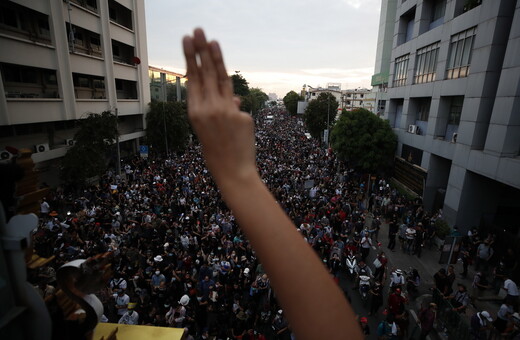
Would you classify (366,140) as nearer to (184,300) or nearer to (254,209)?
(184,300)

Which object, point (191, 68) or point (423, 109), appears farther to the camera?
point (423, 109)

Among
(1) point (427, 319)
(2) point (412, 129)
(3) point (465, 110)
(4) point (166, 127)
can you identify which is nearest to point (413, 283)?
(1) point (427, 319)

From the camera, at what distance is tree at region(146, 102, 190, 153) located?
2972 cm

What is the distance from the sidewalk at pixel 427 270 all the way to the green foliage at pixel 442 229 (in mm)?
804

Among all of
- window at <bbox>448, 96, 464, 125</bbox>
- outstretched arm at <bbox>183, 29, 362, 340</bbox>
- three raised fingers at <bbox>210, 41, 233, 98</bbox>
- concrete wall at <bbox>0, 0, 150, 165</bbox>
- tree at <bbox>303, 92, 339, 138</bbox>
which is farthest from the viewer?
tree at <bbox>303, 92, 339, 138</bbox>

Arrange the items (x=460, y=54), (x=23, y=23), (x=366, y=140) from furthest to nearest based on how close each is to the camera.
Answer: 1. (x=366, y=140)
2. (x=23, y=23)
3. (x=460, y=54)

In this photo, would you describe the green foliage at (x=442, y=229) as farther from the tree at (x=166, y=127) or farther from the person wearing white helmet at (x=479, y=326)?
the tree at (x=166, y=127)

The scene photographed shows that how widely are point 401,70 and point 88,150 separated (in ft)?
83.8

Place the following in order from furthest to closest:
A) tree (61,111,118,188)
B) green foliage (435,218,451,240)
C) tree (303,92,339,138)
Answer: tree (303,92,339,138) → tree (61,111,118,188) → green foliage (435,218,451,240)

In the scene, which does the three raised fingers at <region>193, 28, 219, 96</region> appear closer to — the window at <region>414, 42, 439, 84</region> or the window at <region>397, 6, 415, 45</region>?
the window at <region>414, 42, 439, 84</region>

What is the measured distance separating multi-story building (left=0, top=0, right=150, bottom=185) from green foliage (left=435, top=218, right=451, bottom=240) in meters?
24.0

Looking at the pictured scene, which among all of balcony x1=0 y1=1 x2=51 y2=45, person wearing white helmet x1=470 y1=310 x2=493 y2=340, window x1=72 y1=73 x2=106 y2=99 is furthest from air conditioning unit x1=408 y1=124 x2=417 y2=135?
balcony x1=0 y1=1 x2=51 y2=45

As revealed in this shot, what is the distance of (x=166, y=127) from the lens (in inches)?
1172

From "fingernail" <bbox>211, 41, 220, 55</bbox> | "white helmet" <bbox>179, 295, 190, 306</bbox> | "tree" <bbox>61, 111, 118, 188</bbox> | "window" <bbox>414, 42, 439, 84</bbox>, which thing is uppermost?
"window" <bbox>414, 42, 439, 84</bbox>
